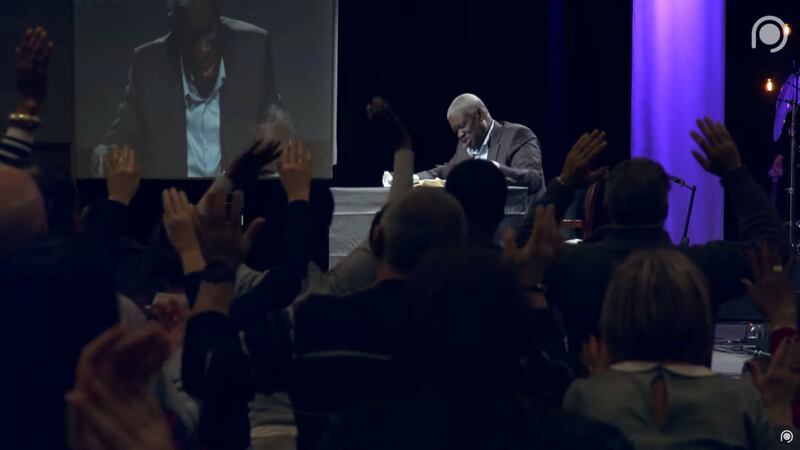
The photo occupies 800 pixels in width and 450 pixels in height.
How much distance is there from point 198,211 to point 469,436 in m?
0.97

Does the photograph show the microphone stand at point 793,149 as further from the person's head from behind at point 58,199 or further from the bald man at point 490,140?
the person's head from behind at point 58,199

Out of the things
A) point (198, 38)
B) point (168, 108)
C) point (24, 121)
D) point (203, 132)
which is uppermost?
point (198, 38)

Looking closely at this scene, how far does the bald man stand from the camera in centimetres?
652

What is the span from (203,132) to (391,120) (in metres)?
2.75

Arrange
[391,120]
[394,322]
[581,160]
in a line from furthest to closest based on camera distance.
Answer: [391,120] < [581,160] < [394,322]

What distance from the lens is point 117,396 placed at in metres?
1.18

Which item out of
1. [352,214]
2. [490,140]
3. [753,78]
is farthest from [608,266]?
[753,78]

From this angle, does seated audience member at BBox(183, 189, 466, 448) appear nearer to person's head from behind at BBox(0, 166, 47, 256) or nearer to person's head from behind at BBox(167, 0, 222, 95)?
person's head from behind at BBox(0, 166, 47, 256)

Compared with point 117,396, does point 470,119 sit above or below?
above

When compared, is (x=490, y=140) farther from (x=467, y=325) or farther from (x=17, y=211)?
(x=467, y=325)

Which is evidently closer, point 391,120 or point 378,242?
point 378,242

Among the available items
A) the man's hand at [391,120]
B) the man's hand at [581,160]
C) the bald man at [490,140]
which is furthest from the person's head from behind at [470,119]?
the man's hand at [581,160]

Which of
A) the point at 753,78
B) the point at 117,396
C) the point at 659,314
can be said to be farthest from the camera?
the point at 753,78

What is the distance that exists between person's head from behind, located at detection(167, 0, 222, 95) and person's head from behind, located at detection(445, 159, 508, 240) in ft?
10.8
